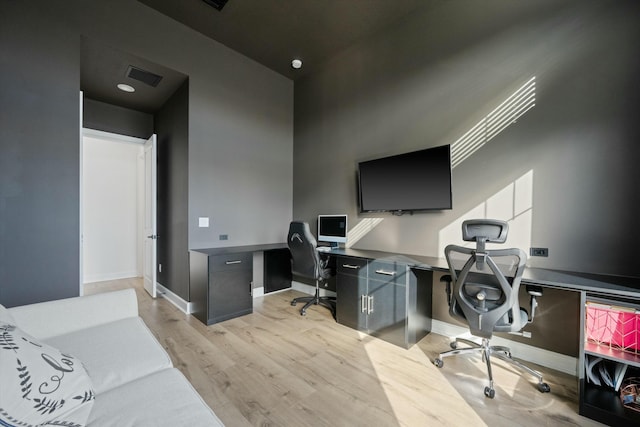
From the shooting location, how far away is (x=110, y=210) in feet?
16.6

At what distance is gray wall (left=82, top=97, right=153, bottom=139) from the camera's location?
3.83 meters

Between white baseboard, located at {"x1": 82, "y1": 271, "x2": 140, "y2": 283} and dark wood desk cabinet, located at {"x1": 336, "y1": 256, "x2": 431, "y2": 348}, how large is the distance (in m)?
4.59

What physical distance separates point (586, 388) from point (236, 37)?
4.80 metres

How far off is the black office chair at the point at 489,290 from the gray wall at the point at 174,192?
309cm

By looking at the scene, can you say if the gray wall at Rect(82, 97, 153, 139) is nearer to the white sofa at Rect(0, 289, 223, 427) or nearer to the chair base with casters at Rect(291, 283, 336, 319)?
the white sofa at Rect(0, 289, 223, 427)

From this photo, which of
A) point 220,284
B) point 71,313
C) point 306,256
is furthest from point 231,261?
point 71,313

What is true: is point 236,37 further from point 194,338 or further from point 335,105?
point 194,338

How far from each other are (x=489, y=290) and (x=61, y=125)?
391cm

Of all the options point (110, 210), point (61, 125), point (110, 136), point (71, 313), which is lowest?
point (71, 313)

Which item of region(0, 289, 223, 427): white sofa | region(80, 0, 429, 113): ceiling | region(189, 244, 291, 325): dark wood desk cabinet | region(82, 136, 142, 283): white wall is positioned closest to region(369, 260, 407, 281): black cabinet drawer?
region(189, 244, 291, 325): dark wood desk cabinet

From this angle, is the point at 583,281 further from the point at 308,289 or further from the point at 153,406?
the point at 308,289

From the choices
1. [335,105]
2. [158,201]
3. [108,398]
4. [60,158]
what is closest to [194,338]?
[108,398]

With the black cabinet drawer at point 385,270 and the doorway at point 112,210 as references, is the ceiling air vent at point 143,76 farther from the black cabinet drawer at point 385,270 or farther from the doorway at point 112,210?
the black cabinet drawer at point 385,270

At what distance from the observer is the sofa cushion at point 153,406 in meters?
0.92
